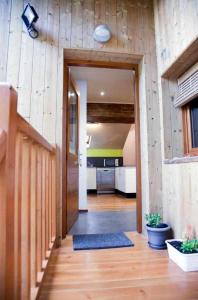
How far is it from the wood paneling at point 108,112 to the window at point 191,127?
287cm

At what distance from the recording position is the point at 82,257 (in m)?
1.79

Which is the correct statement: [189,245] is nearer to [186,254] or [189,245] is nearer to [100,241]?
[186,254]

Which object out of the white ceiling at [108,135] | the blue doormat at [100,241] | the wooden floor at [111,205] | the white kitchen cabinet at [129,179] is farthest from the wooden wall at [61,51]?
the white ceiling at [108,135]

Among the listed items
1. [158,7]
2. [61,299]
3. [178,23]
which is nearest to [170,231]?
[61,299]

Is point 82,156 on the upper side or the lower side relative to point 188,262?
upper

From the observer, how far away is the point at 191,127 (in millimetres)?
2246

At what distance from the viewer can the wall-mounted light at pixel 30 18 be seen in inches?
84.2

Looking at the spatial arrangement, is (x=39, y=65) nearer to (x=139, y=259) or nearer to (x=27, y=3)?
(x=27, y=3)

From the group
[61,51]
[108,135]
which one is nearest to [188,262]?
[61,51]

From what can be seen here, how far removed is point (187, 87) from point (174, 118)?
0.35 m

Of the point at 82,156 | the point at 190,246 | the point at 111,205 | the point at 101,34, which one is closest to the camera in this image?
the point at 190,246

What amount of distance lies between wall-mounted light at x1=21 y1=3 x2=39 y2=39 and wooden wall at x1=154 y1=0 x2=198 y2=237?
1.38 m

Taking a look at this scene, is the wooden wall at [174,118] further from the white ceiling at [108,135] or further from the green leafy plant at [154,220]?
the white ceiling at [108,135]

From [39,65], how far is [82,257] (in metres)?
1.99
